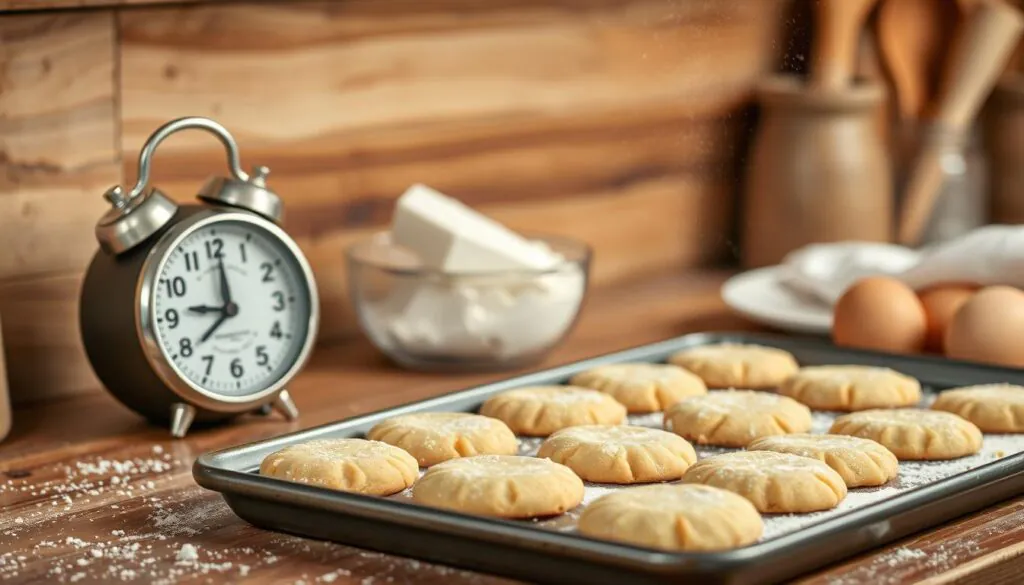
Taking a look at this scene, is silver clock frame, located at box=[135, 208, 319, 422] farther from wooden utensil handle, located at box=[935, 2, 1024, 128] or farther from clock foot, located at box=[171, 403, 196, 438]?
wooden utensil handle, located at box=[935, 2, 1024, 128]

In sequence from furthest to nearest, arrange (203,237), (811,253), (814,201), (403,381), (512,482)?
(814,201)
(811,253)
(403,381)
(203,237)
(512,482)

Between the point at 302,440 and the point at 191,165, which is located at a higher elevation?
the point at 191,165

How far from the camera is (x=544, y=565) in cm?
103

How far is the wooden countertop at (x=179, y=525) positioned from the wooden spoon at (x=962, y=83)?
0.96 m

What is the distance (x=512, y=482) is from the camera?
3.77 feet

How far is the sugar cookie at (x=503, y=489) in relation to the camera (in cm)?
114

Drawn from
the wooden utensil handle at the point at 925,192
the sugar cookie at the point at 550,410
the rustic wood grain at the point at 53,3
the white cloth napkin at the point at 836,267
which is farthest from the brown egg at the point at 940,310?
the rustic wood grain at the point at 53,3

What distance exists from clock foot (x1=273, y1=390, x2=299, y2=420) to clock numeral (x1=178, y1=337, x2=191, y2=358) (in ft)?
0.43

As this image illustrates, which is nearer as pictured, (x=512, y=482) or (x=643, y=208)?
(x=512, y=482)

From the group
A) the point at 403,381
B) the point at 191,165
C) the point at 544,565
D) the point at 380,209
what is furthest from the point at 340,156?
the point at 544,565

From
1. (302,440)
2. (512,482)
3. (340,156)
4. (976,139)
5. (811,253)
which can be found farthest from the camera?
(976,139)

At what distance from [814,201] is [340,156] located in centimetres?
83

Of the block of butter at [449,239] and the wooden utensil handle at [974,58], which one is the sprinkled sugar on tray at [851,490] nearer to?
the block of butter at [449,239]

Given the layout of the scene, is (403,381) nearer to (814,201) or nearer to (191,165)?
(191,165)
